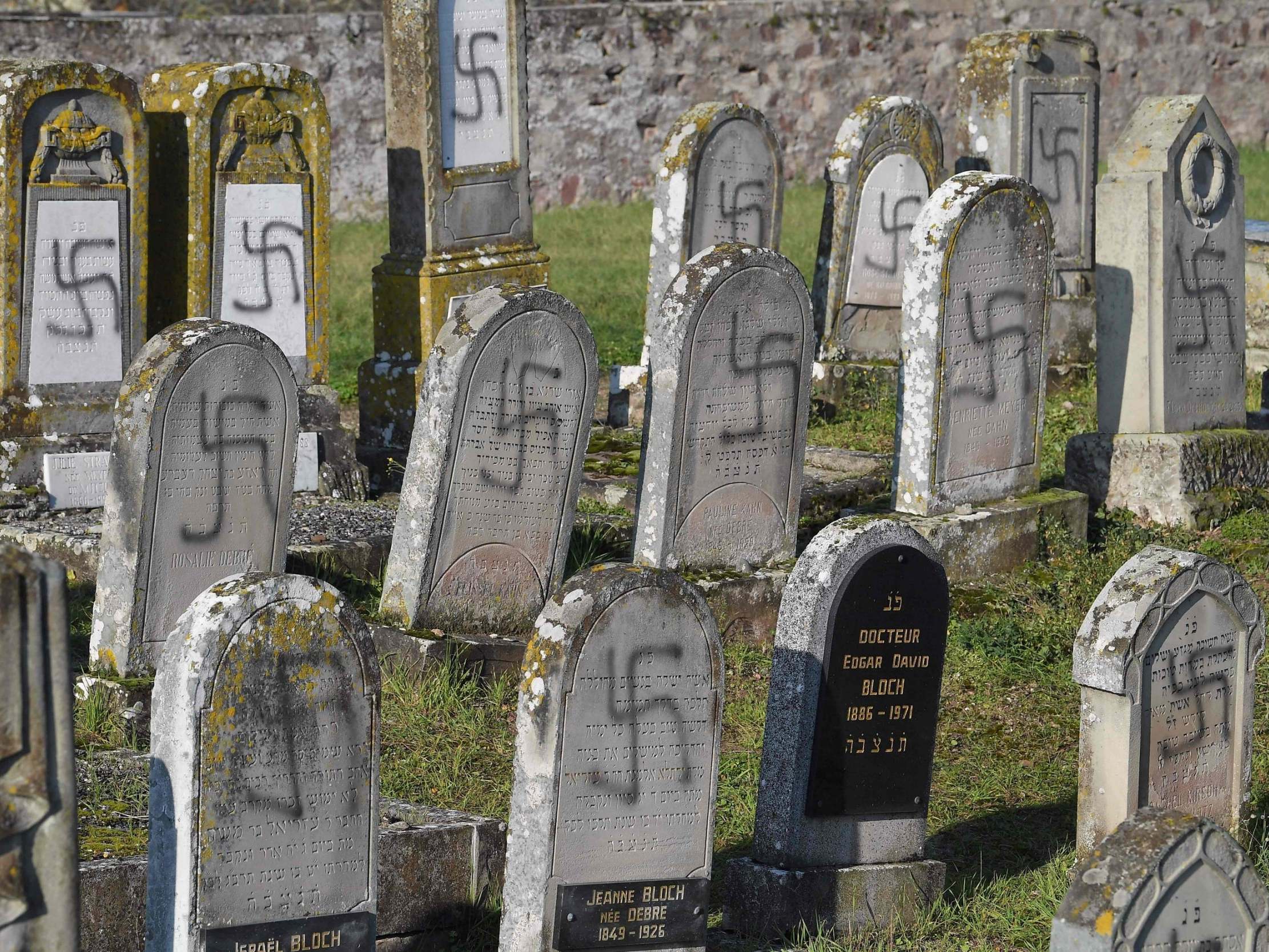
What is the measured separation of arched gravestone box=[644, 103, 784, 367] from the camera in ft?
32.4

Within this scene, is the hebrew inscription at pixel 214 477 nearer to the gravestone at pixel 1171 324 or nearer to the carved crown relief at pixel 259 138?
the carved crown relief at pixel 259 138

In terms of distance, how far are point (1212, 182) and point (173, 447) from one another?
4.50m

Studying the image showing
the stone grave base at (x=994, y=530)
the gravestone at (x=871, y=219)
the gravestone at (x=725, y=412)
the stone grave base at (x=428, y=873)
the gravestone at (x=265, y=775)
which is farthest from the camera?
the gravestone at (x=871, y=219)

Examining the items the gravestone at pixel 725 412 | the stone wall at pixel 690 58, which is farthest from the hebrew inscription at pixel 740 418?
the stone wall at pixel 690 58

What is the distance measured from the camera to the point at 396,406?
9.49 m

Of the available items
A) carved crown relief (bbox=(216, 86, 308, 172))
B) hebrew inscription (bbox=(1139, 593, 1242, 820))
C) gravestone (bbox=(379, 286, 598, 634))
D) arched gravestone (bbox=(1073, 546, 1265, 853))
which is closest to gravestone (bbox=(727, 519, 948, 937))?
arched gravestone (bbox=(1073, 546, 1265, 853))

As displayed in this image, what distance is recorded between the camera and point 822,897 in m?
4.94

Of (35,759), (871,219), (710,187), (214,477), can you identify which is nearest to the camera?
(35,759)

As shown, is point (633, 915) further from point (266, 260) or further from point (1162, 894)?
point (266, 260)

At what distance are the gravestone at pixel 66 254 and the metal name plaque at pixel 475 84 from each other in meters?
1.61

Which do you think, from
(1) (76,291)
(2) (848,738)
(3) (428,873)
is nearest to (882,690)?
(2) (848,738)

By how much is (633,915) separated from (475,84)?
5.77 metres

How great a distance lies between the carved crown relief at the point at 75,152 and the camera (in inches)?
315

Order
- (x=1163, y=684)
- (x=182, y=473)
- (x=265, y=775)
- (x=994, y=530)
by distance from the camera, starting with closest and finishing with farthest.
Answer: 1. (x=265, y=775)
2. (x=1163, y=684)
3. (x=182, y=473)
4. (x=994, y=530)
